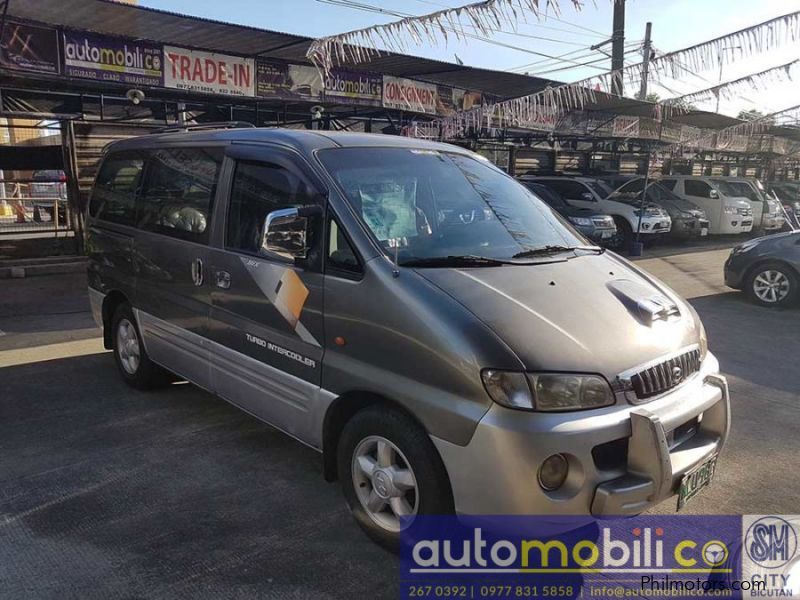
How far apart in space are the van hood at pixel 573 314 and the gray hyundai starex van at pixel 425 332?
11 mm

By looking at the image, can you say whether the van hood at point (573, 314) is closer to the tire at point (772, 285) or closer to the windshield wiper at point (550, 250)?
the windshield wiper at point (550, 250)

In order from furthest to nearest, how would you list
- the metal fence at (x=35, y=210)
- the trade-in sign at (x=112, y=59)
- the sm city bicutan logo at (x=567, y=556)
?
1. the metal fence at (x=35, y=210)
2. the trade-in sign at (x=112, y=59)
3. the sm city bicutan logo at (x=567, y=556)

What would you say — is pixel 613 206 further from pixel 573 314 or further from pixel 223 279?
pixel 573 314

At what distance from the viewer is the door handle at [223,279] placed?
3.72m

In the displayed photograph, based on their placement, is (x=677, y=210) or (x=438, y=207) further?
(x=677, y=210)

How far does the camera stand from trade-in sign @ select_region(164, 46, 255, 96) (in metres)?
10.4

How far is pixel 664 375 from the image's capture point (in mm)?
2781

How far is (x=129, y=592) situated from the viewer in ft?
8.76

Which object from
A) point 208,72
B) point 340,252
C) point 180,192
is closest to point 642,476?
point 340,252

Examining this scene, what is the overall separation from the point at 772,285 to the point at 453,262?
7858 mm

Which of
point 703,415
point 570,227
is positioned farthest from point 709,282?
point 703,415

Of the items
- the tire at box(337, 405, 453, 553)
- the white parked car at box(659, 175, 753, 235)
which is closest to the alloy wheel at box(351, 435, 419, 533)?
the tire at box(337, 405, 453, 553)

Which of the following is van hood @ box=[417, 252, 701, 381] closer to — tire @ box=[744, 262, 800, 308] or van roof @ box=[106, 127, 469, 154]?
van roof @ box=[106, 127, 469, 154]

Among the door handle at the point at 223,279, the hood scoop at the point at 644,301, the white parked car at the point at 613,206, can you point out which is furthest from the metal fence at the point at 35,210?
the white parked car at the point at 613,206
